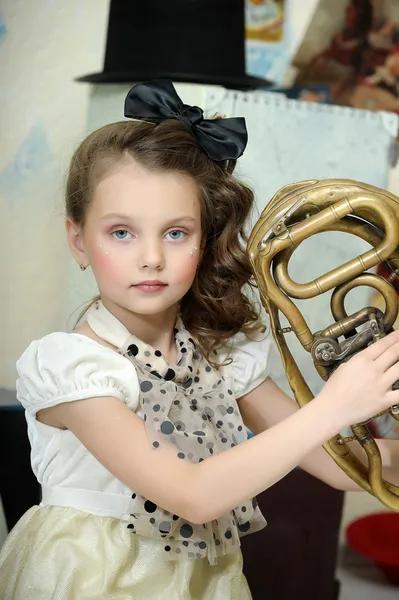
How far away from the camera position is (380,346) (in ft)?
2.81

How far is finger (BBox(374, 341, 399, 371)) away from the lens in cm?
85

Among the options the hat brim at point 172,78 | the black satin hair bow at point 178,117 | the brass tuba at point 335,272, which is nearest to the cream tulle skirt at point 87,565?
A: the brass tuba at point 335,272

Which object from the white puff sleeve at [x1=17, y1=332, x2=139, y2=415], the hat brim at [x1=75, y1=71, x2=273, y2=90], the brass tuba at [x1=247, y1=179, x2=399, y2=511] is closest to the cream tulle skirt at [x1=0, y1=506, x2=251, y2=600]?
the white puff sleeve at [x1=17, y1=332, x2=139, y2=415]

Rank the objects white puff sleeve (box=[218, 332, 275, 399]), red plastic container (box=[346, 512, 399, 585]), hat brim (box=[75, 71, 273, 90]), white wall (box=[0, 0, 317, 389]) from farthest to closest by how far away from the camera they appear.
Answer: red plastic container (box=[346, 512, 399, 585])
white wall (box=[0, 0, 317, 389])
hat brim (box=[75, 71, 273, 90])
white puff sleeve (box=[218, 332, 275, 399])

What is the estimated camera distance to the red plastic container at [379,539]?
6.25ft

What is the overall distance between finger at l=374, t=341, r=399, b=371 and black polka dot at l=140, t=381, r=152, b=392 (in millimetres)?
282

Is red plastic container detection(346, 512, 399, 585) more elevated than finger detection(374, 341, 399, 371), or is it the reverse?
finger detection(374, 341, 399, 371)

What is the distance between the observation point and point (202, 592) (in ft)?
3.45

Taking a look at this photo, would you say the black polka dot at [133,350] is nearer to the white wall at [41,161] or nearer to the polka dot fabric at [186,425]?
the polka dot fabric at [186,425]

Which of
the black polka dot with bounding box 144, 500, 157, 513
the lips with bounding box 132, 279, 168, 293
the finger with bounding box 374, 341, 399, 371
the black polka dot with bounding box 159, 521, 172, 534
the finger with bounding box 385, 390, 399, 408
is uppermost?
the lips with bounding box 132, 279, 168, 293

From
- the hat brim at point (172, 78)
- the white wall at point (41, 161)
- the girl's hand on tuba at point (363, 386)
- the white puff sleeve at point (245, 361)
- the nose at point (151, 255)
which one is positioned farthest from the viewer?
the white wall at point (41, 161)

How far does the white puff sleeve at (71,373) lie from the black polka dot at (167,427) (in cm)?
6

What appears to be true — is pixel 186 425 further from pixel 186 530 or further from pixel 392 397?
pixel 392 397

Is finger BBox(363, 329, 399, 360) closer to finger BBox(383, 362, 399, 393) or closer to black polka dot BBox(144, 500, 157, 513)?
finger BBox(383, 362, 399, 393)
